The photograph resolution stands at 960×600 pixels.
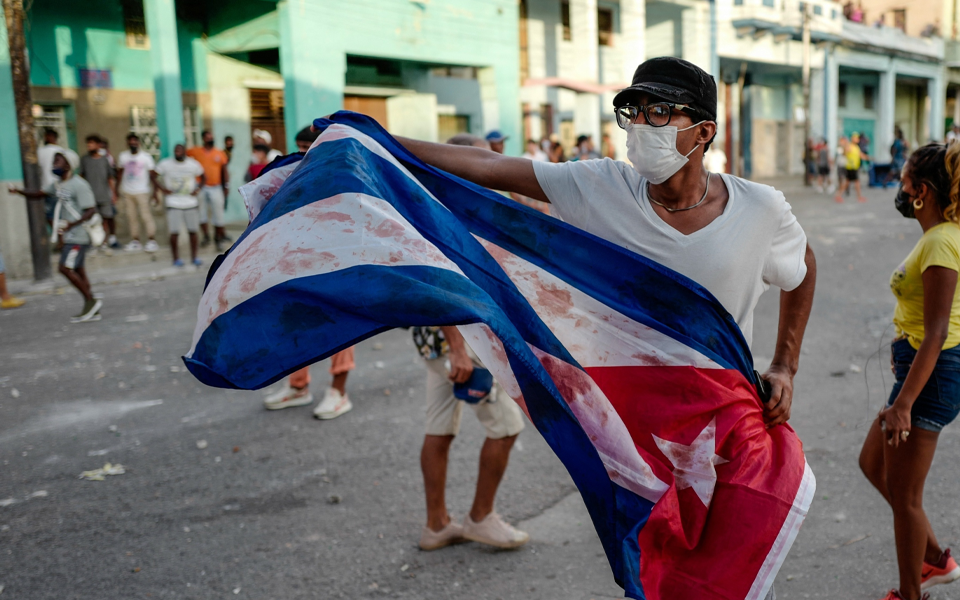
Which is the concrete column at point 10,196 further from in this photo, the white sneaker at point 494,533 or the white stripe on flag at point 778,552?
the white stripe on flag at point 778,552

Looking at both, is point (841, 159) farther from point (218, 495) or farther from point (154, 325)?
point (218, 495)

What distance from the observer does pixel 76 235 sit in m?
9.23

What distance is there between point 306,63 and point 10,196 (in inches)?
254

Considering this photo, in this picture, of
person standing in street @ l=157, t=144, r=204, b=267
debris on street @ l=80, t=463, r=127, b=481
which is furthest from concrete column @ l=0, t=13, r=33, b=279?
debris on street @ l=80, t=463, r=127, b=481

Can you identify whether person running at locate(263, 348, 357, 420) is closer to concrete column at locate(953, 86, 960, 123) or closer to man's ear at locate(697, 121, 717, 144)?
man's ear at locate(697, 121, 717, 144)

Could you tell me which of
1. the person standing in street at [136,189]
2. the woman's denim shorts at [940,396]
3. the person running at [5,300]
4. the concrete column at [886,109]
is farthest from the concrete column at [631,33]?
the woman's denim shorts at [940,396]

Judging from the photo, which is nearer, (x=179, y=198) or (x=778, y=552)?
(x=778, y=552)

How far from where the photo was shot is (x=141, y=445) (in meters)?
5.18

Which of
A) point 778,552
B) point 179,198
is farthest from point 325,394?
point 179,198

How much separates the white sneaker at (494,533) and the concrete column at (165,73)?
12.9m

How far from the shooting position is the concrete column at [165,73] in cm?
1480

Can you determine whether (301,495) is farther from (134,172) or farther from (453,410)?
(134,172)

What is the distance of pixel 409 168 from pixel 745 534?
152 centimetres

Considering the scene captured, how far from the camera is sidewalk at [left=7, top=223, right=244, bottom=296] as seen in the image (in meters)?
11.8
